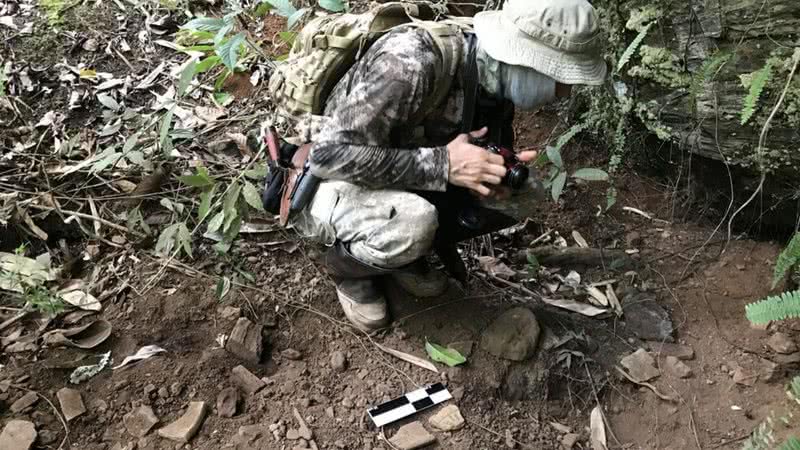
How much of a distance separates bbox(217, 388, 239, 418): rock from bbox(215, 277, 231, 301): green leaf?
0.56 m

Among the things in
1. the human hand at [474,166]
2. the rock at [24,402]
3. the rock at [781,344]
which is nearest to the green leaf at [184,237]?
the rock at [24,402]

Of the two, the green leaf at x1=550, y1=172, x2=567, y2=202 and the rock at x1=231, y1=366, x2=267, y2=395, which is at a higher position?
the green leaf at x1=550, y1=172, x2=567, y2=202

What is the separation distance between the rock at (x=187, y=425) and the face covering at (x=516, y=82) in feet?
6.01

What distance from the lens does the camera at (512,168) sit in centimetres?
265

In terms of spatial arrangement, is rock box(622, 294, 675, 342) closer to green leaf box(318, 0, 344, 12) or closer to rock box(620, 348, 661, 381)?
rock box(620, 348, 661, 381)

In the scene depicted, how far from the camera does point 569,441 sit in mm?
2887

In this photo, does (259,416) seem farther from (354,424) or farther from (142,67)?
(142,67)

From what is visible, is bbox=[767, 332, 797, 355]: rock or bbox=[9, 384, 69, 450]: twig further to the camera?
bbox=[767, 332, 797, 355]: rock

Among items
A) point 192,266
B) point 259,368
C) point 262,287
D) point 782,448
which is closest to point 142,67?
point 192,266

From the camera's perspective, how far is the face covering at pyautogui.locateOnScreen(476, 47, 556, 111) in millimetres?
2631

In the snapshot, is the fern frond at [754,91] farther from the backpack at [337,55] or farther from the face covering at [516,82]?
the backpack at [337,55]

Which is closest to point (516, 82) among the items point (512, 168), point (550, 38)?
point (550, 38)

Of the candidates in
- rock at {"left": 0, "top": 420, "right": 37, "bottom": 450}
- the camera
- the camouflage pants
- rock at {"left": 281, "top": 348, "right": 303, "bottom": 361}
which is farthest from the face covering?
rock at {"left": 0, "top": 420, "right": 37, "bottom": 450}

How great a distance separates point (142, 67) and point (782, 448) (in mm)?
4515
